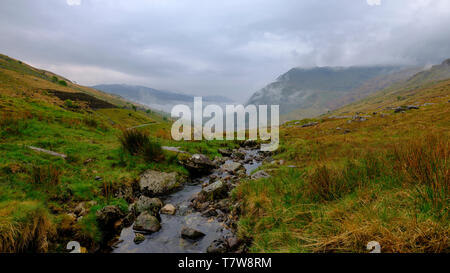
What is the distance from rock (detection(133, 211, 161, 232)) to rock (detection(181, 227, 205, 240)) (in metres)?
1.13

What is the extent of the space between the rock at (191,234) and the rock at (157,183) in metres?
4.27

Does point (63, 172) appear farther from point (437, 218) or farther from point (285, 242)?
point (437, 218)

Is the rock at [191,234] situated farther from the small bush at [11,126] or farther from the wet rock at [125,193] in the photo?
the small bush at [11,126]

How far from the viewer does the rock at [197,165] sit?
554 inches

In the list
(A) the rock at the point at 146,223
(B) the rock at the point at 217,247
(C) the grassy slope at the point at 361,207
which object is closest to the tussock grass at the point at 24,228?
(A) the rock at the point at 146,223

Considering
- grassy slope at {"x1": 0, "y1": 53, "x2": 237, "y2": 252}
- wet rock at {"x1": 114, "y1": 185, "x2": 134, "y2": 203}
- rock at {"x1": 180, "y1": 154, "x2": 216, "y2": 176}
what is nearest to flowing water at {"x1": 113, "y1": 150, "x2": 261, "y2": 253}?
grassy slope at {"x1": 0, "y1": 53, "x2": 237, "y2": 252}

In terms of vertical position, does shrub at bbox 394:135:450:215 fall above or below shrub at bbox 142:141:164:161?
above

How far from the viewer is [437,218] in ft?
11.1

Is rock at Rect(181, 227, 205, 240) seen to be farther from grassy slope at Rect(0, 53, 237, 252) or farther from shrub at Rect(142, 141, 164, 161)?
shrub at Rect(142, 141, 164, 161)

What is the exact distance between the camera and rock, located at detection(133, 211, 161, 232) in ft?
23.3

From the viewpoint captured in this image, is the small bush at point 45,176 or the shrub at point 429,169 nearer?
the shrub at point 429,169

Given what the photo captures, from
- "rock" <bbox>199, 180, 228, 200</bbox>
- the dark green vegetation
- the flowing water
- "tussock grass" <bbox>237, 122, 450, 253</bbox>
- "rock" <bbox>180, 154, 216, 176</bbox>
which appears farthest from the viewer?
"rock" <bbox>180, 154, 216, 176</bbox>

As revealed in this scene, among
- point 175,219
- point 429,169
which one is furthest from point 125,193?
point 429,169
